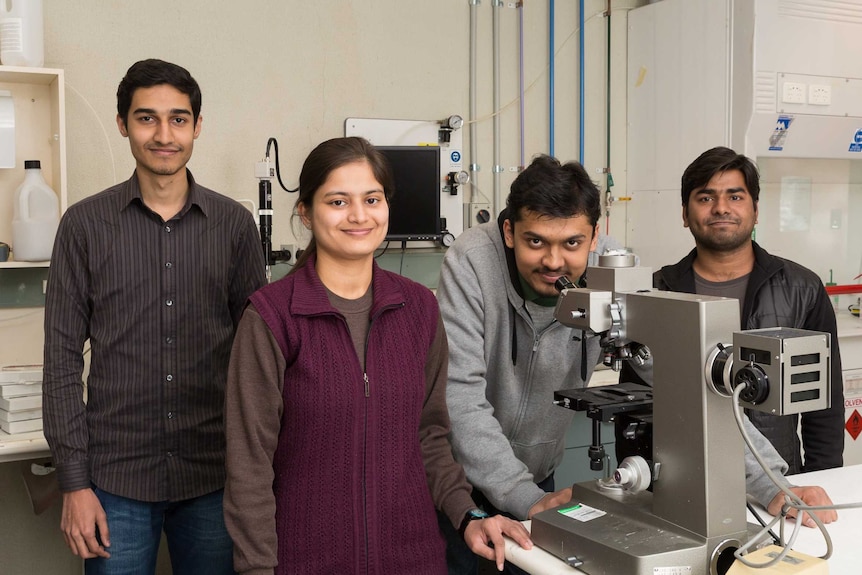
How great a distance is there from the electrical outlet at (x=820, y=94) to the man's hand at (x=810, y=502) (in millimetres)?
2211

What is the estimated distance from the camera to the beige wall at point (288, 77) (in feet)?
9.20

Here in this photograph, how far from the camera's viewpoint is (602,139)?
12.4 feet

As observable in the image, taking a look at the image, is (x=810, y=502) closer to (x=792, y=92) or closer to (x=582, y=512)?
(x=582, y=512)

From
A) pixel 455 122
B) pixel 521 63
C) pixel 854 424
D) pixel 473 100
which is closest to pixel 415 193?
pixel 455 122

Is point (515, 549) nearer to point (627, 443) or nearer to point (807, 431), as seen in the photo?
point (627, 443)

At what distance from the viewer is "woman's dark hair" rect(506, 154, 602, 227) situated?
1568mm

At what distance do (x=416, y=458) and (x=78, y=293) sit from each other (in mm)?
844

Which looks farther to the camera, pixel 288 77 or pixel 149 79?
pixel 288 77

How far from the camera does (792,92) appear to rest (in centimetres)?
320

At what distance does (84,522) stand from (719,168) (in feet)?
5.75

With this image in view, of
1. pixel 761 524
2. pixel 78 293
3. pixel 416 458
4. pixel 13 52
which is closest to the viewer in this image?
pixel 761 524

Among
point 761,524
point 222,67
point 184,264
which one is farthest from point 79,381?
point 222,67

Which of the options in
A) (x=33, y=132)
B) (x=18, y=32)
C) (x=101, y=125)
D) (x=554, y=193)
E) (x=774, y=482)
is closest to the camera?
(x=774, y=482)

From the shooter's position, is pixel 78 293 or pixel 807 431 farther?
pixel 807 431
